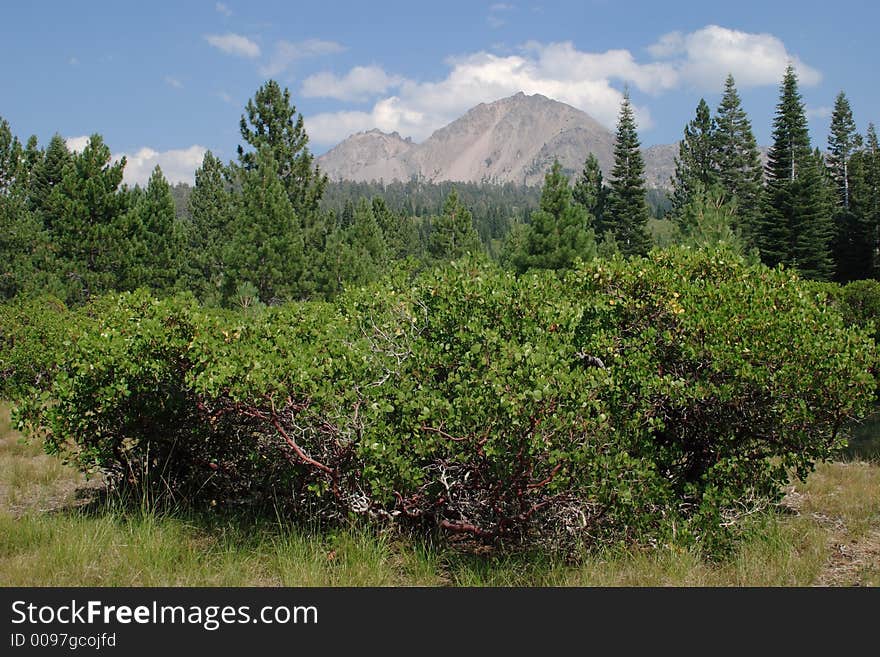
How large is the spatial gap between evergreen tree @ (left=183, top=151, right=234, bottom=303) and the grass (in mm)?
27751

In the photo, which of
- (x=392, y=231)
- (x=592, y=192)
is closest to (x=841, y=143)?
(x=592, y=192)

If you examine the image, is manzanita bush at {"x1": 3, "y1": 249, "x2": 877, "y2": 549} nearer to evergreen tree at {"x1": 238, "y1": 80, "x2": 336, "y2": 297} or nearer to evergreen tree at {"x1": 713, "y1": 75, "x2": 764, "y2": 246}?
evergreen tree at {"x1": 238, "y1": 80, "x2": 336, "y2": 297}

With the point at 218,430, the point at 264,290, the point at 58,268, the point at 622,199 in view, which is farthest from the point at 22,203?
the point at 622,199

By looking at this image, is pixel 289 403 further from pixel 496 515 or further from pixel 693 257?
pixel 693 257

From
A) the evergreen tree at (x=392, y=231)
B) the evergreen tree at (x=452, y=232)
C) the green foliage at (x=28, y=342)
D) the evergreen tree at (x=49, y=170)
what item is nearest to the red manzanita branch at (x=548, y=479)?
the green foliage at (x=28, y=342)

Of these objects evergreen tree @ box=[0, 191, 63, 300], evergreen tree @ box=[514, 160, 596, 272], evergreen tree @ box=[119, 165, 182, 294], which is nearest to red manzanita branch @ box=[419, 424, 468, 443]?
evergreen tree @ box=[119, 165, 182, 294]

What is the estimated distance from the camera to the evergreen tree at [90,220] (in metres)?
20.1

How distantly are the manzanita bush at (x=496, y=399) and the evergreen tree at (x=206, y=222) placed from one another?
27.4 m

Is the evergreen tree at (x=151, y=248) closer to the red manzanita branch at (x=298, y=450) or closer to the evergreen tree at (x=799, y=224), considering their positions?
the red manzanita branch at (x=298, y=450)

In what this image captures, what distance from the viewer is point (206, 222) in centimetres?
4394

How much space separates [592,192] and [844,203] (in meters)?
22.2

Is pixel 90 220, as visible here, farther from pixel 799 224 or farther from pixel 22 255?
pixel 799 224

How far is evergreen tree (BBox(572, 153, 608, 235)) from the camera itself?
55188mm
